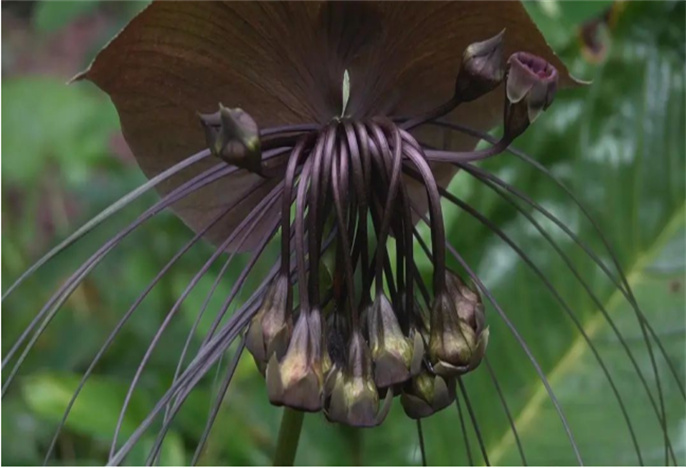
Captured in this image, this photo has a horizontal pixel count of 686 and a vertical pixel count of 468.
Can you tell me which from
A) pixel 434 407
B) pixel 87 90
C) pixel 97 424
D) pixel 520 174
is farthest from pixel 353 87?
pixel 87 90

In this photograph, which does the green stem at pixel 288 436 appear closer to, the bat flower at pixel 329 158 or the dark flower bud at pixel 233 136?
the bat flower at pixel 329 158

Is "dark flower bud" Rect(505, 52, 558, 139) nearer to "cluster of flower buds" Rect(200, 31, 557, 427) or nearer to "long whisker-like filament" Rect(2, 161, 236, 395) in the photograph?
"cluster of flower buds" Rect(200, 31, 557, 427)

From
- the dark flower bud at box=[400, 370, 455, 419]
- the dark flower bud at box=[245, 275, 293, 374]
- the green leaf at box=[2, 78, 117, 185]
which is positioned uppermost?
the dark flower bud at box=[245, 275, 293, 374]

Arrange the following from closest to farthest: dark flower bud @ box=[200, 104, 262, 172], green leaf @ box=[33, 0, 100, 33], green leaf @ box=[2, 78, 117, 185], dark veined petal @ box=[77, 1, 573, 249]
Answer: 1. dark flower bud @ box=[200, 104, 262, 172]
2. dark veined petal @ box=[77, 1, 573, 249]
3. green leaf @ box=[33, 0, 100, 33]
4. green leaf @ box=[2, 78, 117, 185]

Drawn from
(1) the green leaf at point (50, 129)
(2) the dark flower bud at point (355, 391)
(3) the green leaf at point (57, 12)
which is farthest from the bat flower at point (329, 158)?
(1) the green leaf at point (50, 129)

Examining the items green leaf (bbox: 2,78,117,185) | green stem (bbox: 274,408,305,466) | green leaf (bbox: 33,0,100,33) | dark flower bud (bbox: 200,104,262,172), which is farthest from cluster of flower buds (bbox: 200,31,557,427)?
green leaf (bbox: 2,78,117,185)
